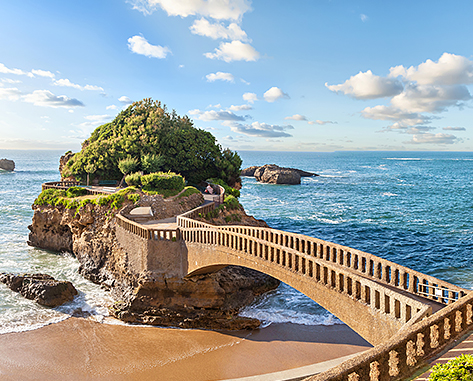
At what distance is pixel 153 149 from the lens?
147ft

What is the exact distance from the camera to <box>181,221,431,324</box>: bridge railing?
11.7 m

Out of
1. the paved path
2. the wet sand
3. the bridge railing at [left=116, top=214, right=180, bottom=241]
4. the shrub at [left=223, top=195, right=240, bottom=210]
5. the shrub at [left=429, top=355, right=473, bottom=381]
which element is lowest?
the wet sand

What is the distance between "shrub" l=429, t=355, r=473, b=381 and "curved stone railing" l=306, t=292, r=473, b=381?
1.10 metres

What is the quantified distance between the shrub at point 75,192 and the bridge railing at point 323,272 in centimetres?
1956

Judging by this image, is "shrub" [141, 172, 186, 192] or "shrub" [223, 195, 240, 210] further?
"shrub" [223, 195, 240, 210]

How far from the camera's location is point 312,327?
23000 mm

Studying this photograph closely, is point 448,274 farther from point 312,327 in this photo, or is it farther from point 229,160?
point 229,160

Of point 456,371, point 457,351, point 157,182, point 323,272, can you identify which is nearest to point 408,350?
point 457,351

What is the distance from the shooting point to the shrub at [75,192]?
3641 centimetres

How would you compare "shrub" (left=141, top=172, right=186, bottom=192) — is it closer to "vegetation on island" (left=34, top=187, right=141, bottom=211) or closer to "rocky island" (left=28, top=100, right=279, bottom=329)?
"rocky island" (left=28, top=100, right=279, bottom=329)

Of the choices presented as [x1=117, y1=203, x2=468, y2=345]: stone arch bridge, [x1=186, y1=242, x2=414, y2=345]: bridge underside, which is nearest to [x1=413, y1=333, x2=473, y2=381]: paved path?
[x1=117, y1=203, x2=468, y2=345]: stone arch bridge

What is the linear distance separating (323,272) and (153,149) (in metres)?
34.6

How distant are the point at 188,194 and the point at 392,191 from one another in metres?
65.8

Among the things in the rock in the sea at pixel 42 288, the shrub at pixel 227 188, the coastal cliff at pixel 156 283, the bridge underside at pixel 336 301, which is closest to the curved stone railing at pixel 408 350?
the bridge underside at pixel 336 301
